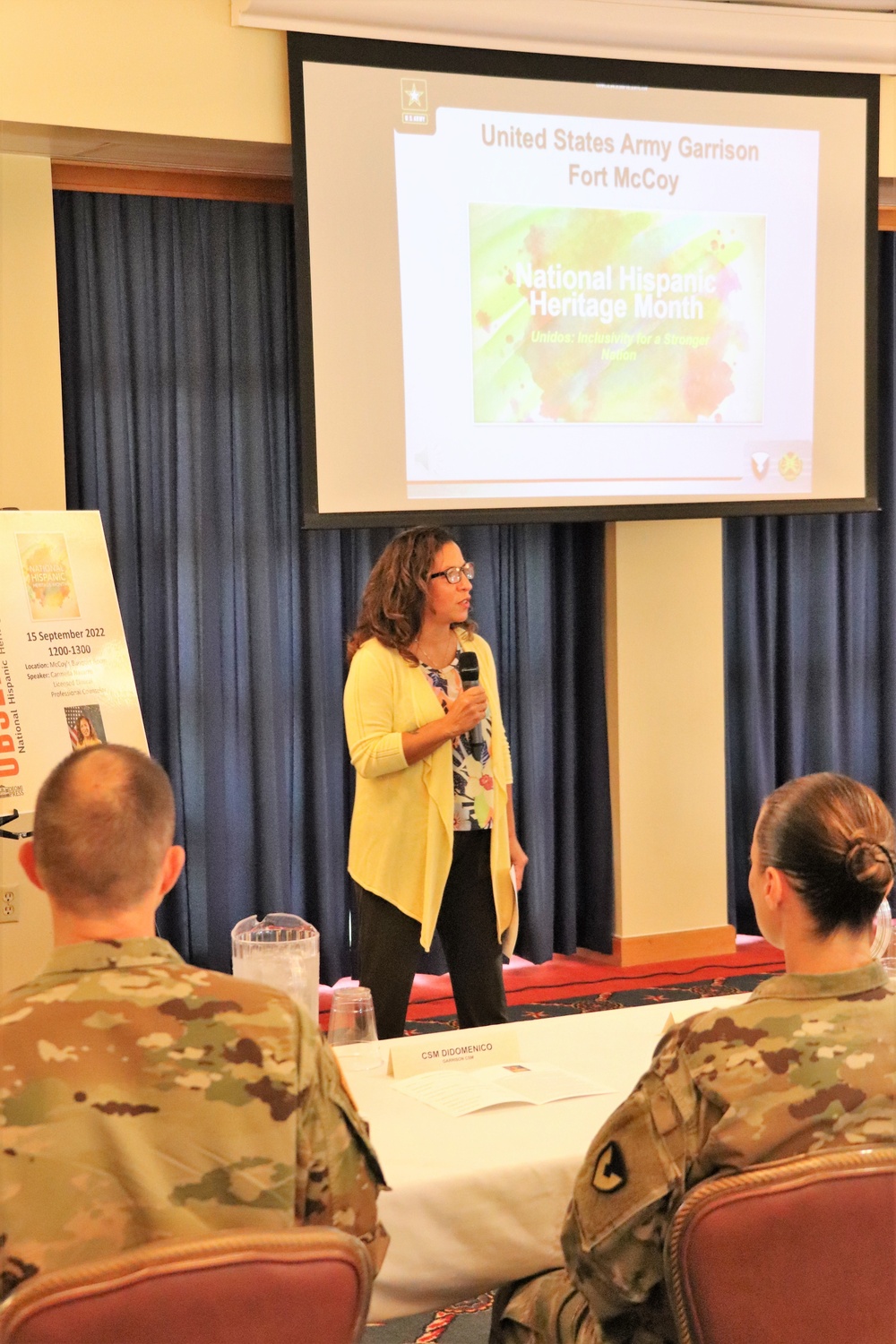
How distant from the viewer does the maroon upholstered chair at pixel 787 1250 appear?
4.21 feet

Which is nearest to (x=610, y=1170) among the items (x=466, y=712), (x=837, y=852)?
(x=837, y=852)

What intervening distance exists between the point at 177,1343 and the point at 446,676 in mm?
2193

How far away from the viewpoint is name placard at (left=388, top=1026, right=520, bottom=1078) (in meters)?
2.01

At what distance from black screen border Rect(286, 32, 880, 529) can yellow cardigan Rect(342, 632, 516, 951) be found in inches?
46.4

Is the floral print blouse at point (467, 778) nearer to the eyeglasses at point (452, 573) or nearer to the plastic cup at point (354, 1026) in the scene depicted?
the eyeglasses at point (452, 573)

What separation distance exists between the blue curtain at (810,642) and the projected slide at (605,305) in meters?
0.78

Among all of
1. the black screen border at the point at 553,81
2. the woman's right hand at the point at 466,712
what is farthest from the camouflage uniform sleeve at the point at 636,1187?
the black screen border at the point at 553,81

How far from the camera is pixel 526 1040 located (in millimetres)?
2146

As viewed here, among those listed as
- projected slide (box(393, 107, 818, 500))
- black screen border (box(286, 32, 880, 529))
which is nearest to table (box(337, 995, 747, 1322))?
black screen border (box(286, 32, 880, 529))

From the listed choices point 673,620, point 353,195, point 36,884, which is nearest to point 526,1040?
point 36,884

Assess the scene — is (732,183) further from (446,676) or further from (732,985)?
(732,985)

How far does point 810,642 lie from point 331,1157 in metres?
4.72

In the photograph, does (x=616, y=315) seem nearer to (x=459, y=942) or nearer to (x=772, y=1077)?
(x=459, y=942)

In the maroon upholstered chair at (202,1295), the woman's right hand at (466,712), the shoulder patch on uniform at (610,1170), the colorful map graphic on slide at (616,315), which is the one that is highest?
the colorful map graphic on slide at (616,315)
